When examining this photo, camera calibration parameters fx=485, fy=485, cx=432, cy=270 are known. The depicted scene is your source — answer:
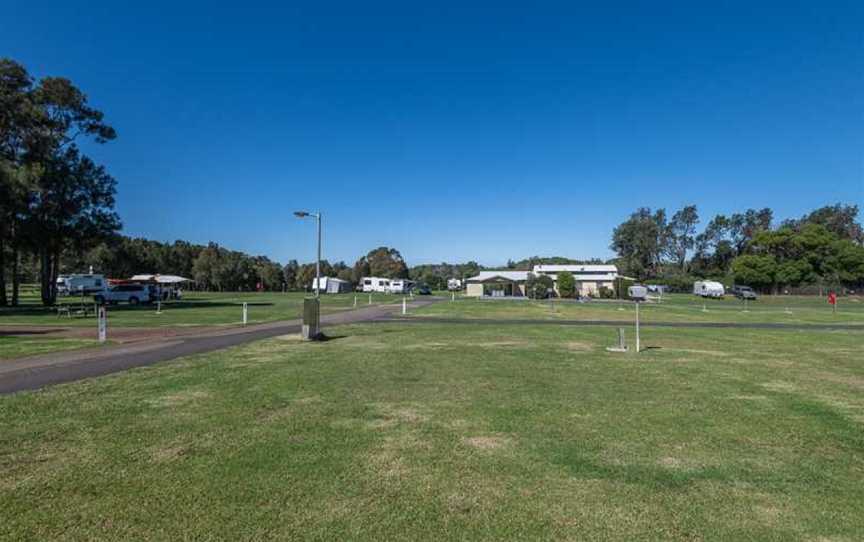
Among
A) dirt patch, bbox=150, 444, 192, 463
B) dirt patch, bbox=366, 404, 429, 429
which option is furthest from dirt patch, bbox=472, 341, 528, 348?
dirt patch, bbox=150, 444, 192, 463

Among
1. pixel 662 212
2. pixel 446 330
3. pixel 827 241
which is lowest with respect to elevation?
pixel 446 330

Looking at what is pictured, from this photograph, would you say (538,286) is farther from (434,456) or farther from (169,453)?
(169,453)

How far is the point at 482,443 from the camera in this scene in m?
5.57

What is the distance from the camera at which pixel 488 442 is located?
561cm

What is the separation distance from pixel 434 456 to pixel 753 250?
392ft

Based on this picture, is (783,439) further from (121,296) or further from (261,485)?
(121,296)

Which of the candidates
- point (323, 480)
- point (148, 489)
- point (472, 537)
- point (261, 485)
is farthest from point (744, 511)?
point (148, 489)

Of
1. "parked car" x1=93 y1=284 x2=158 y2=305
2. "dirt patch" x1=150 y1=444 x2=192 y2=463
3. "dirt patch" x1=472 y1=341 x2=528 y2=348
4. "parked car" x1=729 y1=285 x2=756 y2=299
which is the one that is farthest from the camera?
"parked car" x1=729 y1=285 x2=756 y2=299

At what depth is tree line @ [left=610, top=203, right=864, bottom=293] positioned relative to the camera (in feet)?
276

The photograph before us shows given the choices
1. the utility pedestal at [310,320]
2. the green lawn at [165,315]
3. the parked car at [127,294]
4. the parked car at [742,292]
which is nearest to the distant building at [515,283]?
the parked car at [742,292]

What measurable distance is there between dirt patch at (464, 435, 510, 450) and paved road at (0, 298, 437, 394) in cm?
786

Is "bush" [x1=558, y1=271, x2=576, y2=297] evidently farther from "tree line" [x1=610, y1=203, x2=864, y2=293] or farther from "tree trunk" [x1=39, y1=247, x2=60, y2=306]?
"tree trunk" [x1=39, y1=247, x2=60, y2=306]

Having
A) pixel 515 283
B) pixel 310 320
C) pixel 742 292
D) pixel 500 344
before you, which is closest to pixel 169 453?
pixel 310 320

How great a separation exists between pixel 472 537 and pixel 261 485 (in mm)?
1982
